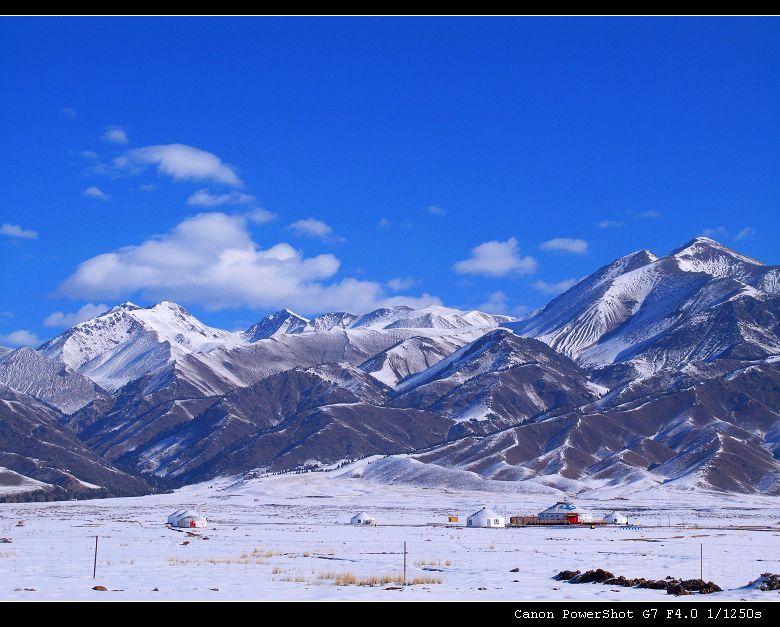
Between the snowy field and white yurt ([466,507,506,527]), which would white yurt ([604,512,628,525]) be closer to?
white yurt ([466,507,506,527])

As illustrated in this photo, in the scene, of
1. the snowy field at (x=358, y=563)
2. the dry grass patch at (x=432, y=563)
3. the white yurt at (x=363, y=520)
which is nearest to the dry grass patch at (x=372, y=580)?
the snowy field at (x=358, y=563)

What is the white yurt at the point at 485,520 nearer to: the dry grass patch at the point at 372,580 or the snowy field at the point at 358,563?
the snowy field at the point at 358,563

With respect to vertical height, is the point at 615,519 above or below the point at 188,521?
above

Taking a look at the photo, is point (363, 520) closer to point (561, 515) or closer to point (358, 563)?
point (561, 515)

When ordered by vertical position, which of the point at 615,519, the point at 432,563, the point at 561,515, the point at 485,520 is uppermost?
the point at 561,515

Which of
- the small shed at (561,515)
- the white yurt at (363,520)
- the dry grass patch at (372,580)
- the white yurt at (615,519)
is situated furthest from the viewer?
the small shed at (561,515)

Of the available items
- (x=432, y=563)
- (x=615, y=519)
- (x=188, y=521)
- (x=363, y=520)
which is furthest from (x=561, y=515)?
(x=432, y=563)

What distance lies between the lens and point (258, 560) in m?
71.5

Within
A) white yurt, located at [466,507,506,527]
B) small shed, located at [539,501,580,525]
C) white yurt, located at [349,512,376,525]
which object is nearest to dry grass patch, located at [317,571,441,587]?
white yurt, located at [466,507,506,527]
